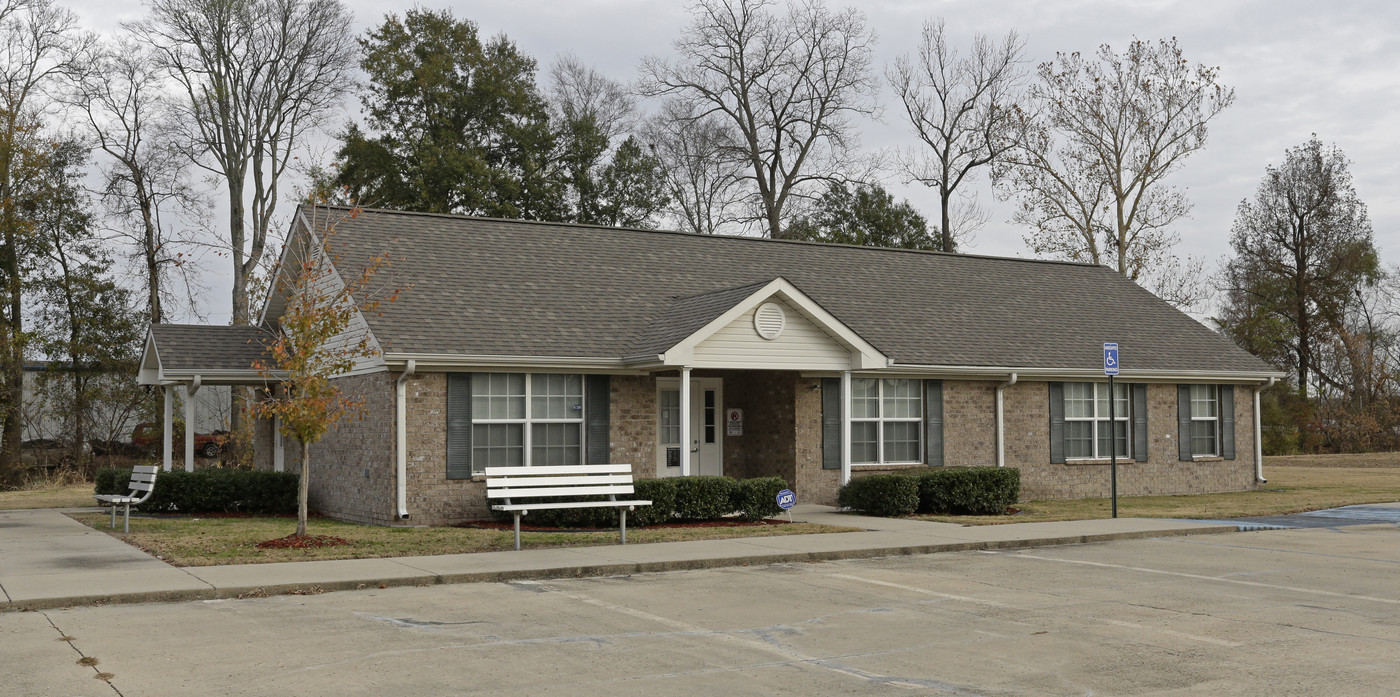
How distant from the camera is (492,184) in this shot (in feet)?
131

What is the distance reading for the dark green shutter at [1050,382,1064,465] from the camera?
23.3 m

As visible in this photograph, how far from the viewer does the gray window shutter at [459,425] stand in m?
17.8

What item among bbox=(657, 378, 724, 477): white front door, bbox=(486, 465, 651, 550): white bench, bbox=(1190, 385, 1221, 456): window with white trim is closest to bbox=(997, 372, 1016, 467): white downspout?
bbox=(1190, 385, 1221, 456): window with white trim

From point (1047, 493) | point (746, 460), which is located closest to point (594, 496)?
point (746, 460)

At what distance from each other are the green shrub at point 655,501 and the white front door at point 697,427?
300cm

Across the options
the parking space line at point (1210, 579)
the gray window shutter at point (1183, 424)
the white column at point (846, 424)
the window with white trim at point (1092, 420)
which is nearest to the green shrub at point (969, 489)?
the white column at point (846, 424)

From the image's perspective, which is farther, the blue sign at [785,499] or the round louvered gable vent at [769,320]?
the round louvered gable vent at [769,320]

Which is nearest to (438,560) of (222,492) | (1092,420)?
(222,492)

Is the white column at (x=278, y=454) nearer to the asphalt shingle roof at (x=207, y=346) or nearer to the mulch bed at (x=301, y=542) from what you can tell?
the asphalt shingle roof at (x=207, y=346)

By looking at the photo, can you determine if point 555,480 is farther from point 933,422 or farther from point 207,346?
point 207,346

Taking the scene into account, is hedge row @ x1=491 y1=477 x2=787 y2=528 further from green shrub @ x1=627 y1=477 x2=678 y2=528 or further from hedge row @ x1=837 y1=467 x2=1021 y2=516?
hedge row @ x1=837 y1=467 x2=1021 y2=516

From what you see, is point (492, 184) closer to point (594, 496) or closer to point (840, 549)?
point (594, 496)

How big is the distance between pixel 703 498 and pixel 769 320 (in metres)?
3.20

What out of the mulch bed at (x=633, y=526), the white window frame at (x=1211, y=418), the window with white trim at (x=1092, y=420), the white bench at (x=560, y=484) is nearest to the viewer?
the white bench at (x=560, y=484)
